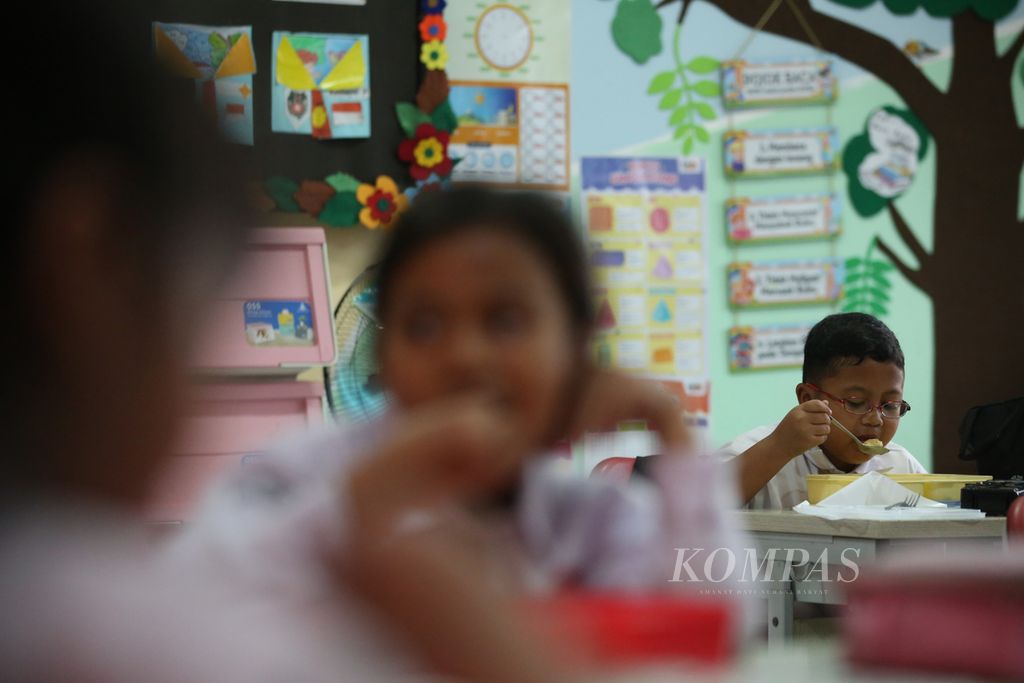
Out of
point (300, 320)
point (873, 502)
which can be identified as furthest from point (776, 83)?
point (873, 502)

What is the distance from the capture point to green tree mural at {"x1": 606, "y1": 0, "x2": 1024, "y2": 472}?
3.61 metres

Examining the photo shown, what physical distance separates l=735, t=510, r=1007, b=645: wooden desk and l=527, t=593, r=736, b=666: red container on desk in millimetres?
1432

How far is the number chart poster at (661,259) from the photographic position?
3.44m

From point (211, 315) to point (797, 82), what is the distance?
353 centimetres

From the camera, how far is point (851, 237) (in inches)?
141

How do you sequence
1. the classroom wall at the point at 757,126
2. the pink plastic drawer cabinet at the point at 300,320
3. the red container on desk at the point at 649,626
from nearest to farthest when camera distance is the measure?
the red container on desk at the point at 649,626, the pink plastic drawer cabinet at the point at 300,320, the classroom wall at the point at 757,126

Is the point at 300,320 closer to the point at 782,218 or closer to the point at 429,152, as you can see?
the point at 429,152

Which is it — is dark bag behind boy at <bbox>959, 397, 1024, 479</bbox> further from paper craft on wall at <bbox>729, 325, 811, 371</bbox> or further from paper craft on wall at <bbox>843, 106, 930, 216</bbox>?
paper craft on wall at <bbox>843, 106, 930, 216</bbox>

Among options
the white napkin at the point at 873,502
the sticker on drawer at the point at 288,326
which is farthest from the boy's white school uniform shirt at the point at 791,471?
the sticker on drawer at the point at 288,326

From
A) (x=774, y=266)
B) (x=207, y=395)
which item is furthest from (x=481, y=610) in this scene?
(x=774, y=266)

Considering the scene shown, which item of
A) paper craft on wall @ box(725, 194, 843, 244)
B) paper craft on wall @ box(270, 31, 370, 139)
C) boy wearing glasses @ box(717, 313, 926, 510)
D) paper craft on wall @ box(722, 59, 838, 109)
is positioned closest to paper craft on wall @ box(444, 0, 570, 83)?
paper craft on wall @ box(270, 31, 370, 139)

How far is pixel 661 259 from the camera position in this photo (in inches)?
137

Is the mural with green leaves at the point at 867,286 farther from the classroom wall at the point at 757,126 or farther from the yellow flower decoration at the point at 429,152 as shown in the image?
the yellow flower decoration at the point at 429,152

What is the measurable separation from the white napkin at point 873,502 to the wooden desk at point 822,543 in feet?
0.17
